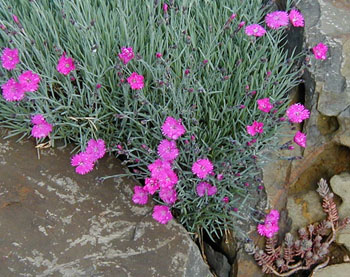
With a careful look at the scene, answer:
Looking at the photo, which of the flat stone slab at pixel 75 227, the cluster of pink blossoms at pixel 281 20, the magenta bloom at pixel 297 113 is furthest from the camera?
the cluster of pink blossoms at pixel 281 20

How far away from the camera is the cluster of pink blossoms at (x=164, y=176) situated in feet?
7.30

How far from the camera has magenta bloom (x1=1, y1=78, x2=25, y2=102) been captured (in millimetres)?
2291

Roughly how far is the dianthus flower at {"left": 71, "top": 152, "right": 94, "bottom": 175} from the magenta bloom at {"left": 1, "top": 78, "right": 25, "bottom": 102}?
413mm

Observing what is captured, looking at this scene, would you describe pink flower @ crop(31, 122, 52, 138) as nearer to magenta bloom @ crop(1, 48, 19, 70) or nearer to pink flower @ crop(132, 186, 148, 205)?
magenta bloom @ crop(1, 48, 19, 70)

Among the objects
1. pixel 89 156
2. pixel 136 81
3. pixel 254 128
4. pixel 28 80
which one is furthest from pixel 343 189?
pixel 28 80

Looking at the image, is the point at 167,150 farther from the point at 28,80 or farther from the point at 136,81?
the point at 28,80

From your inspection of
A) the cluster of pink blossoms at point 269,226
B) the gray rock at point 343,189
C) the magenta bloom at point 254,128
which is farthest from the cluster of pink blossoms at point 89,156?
the gray rock at point 343,189

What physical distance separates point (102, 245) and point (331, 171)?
1.34 metres

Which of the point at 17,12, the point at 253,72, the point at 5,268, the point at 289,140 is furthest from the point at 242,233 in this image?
the point at 17,12

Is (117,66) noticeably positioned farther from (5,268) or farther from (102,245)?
(5,268)

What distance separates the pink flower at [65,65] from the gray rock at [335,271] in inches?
65.2

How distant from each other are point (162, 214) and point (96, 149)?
477 millimetres

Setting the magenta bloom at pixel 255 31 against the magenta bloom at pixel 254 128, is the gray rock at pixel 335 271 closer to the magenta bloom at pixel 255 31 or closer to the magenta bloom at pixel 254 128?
the magenta bloom at pixel 254 128

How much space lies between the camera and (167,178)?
222 cm
